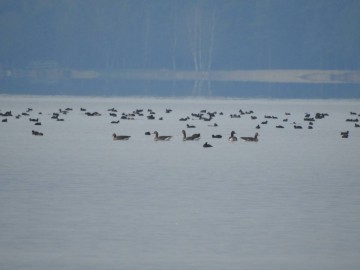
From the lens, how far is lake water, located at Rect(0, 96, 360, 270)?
9766 mm

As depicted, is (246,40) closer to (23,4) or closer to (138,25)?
(138,25)

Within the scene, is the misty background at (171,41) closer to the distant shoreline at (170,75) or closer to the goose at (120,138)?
the distant shoreline at (170,75)

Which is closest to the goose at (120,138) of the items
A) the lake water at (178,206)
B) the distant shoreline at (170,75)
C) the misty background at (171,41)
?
the lake water at (178,206)

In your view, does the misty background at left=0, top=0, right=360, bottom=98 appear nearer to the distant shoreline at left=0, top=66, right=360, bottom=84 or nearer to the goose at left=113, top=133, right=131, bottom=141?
the distant shoreline at left=0, top=66, right=360, bottom=84

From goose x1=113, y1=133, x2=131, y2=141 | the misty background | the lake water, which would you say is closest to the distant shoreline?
the misty background

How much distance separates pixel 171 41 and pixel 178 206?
104367 mm

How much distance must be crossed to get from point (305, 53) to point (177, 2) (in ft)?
58.5

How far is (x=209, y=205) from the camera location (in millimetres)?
13078

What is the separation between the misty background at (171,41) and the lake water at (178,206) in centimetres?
8510

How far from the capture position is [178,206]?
1292 centimetres

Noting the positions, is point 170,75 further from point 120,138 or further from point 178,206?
Result: point 178,206

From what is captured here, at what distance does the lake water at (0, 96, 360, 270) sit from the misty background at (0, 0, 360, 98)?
85.1 meters

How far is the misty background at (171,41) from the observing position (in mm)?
109312

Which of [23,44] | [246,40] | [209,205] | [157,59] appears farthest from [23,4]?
[209,205]
